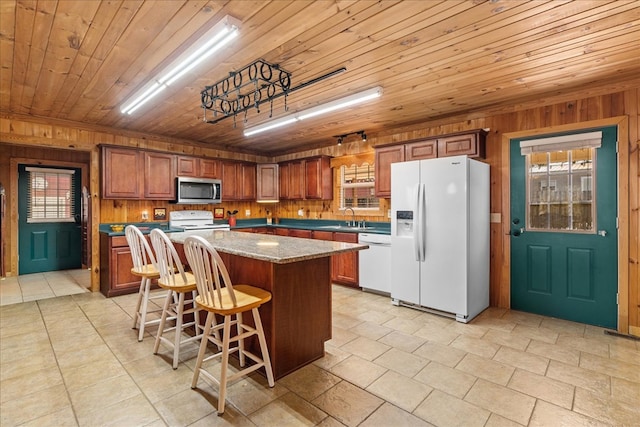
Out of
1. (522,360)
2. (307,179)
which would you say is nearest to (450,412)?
(522,360)

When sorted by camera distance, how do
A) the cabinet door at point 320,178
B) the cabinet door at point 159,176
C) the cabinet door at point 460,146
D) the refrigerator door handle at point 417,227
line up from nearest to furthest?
1. the refrigerator door handle at point 417,227
2. the cabinet door at point 460,146
3. the cabinet door at point 159,176
4. the cabinet door at point 320,178

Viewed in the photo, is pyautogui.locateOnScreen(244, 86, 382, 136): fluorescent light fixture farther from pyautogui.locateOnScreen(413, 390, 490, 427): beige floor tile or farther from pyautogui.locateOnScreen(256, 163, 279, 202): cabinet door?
pyautogui.locateOnScreen(413, 390, 490, 427): beige floor tile

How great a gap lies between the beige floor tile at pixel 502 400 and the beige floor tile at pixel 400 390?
30 cm

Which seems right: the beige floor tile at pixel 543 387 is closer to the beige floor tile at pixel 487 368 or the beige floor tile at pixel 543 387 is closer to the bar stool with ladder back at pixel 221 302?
the beige floor tile at pixel 487 368

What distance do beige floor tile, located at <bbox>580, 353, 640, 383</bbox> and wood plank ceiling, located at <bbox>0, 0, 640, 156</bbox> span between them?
8.14 feet

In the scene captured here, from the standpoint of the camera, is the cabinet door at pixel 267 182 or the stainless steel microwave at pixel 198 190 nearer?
the stainless steel microwave at pixel 198 190

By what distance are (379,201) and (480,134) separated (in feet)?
6.13

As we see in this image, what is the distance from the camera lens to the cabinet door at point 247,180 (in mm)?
6301

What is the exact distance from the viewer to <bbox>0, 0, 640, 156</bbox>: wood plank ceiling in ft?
6.57

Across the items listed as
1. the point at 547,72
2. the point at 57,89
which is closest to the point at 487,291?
the point at 547,72

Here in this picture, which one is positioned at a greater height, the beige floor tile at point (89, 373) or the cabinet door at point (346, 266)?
the cabinet door at point (346, 266)

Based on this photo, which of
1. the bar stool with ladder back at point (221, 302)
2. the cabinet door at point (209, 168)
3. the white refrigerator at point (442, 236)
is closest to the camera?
the bar stool with ladder back at point (221, 302)

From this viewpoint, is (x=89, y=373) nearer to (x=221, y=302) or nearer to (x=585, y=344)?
(x=221, y=302)

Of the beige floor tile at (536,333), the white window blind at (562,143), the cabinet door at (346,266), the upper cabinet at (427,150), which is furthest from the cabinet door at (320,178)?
the beige floor tile at (536,333)
